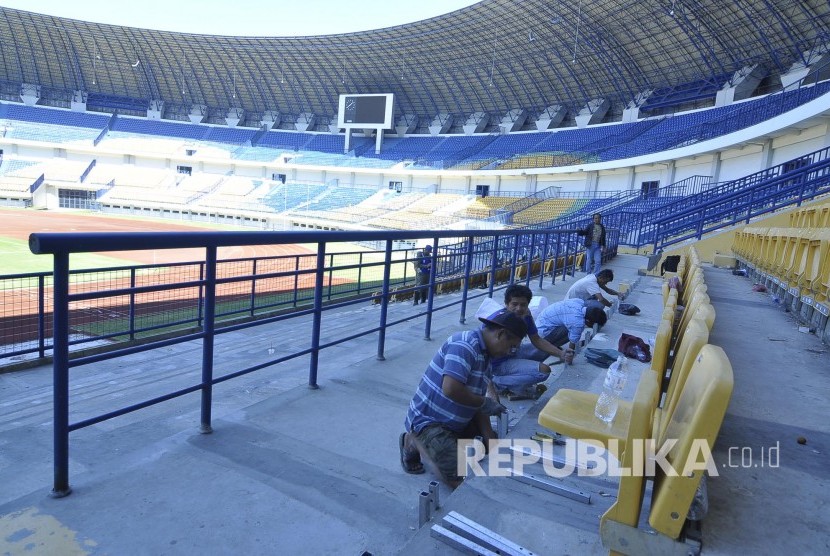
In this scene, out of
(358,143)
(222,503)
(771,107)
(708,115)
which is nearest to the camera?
(222,503)

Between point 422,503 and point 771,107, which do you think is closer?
point 422,503

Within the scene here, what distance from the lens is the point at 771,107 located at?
2064 cm

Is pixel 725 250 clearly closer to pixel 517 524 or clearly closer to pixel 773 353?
pixel 773 353

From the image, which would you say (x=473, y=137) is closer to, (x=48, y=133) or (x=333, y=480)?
(x=48, y=133)

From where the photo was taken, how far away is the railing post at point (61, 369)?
2143 mm

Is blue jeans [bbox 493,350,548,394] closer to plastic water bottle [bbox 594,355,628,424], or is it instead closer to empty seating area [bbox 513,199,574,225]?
plastic water bottle [bbox 594,355,628,424]

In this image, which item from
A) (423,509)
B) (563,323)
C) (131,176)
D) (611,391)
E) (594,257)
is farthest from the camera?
(131,176)

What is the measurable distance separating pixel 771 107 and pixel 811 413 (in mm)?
23249

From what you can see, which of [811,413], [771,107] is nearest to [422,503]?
[811,413]

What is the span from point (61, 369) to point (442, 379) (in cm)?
178

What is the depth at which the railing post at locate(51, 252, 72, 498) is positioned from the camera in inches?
84.4

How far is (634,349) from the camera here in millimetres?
4547

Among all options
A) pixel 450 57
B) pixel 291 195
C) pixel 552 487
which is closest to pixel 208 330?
pixel 552 487

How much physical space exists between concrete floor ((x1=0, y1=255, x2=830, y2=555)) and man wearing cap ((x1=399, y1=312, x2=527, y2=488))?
5.6 inches
